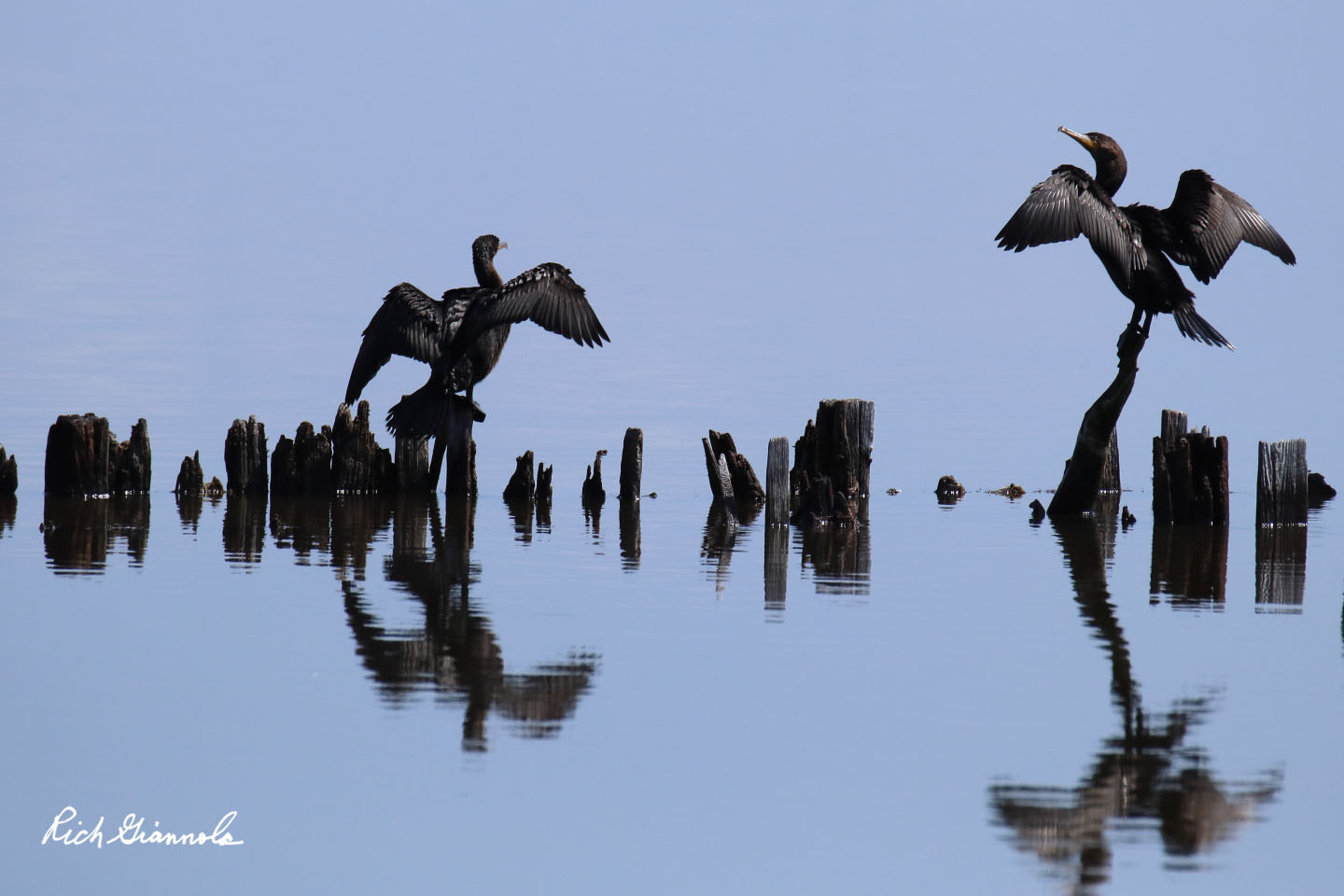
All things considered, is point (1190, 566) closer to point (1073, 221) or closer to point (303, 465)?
point (1073, 221)

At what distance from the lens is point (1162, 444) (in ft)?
55.5

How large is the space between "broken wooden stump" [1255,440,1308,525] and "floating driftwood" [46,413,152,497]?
11404 mm

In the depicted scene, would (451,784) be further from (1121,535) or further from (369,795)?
(1121,535)

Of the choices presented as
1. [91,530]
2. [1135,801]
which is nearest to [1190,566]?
[1135,801]

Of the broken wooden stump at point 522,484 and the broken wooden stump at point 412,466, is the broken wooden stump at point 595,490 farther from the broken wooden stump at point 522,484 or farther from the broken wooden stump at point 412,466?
the broken wooden stump at point 412,466

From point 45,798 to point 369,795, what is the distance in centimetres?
138

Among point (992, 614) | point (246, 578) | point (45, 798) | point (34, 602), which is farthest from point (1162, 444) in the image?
point (45, 798)

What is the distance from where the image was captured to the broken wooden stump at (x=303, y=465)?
1806cm

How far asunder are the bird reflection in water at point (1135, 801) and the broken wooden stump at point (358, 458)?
1096 centimetres

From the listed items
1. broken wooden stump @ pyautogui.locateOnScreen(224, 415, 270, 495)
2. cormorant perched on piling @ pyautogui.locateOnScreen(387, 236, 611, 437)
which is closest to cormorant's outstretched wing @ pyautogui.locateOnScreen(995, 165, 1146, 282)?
cormorant perched on piling @ pyautogui.locateOnScreen(387, 236, 611, 437)

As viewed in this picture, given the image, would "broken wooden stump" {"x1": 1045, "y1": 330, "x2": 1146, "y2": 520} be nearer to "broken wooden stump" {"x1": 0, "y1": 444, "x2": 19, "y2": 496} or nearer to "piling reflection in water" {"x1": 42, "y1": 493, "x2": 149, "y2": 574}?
"piling reflection in water" {"x1": 42, "y1": 493, "x2": 149, "y2": 574}

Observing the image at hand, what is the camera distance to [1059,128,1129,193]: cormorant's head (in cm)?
1539

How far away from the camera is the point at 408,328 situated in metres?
17.4

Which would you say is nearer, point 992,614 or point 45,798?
point 45,798
